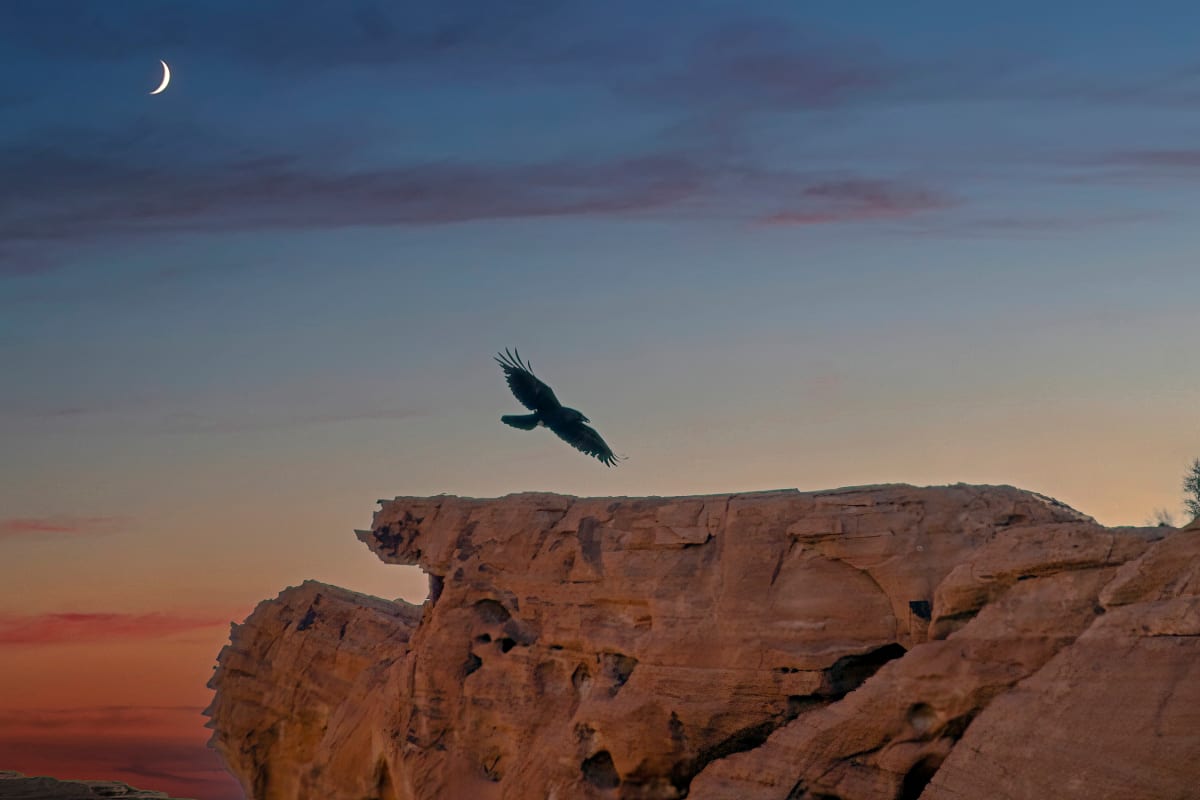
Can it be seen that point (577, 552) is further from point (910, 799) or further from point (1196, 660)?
point (1196, 660)

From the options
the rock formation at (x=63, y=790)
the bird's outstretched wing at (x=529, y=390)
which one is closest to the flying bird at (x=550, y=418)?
the bird's outstretched wing at (x=529, y=390)

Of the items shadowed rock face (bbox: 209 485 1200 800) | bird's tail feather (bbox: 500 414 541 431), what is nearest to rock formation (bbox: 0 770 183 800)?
shadowed rock face (bbox: 209 485 1200 800)

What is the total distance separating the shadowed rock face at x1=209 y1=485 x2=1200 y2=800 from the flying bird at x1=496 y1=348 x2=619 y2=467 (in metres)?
0.97

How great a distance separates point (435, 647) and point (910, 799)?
34.2ft

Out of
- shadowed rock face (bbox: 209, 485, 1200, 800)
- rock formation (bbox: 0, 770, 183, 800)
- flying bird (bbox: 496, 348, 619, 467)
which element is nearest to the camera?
shadowed rock face (bbox: 209, 485, 1200, 800)

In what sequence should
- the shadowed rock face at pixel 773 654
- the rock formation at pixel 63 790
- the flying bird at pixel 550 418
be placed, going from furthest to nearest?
the rock formation at pixel 63 790 → the flying bird at pixel 550 418 → the shadowed rock face at pixel 773 654

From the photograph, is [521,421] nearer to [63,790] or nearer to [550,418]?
[550,418]

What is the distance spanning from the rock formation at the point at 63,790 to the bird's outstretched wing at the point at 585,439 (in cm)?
1298

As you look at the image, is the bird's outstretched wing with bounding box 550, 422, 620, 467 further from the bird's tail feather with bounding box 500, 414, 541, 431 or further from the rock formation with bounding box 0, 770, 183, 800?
the rock formation with bounding box 0, 770, 183, 800

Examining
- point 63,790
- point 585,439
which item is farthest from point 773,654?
point 63,790

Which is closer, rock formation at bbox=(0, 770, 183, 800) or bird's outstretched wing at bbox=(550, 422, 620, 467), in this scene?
bird's outstretched wing at bbox=(550, 422, 620, 467)

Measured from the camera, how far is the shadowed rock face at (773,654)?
1582cm

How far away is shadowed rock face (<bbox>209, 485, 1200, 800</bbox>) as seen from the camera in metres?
15.8

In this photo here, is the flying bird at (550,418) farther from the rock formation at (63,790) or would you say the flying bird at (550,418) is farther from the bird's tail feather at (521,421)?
the rock formation at (63,790)
